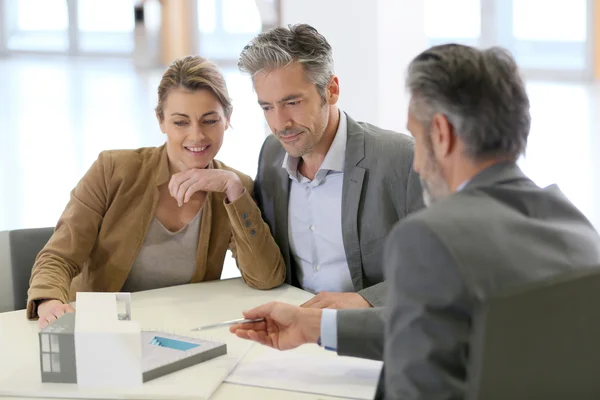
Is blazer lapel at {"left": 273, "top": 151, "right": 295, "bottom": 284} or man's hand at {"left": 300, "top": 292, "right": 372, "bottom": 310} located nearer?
man's hand at {"left": 300, "top": 292, "right": 372, "bottom": 310}

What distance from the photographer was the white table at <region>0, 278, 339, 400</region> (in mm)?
1995

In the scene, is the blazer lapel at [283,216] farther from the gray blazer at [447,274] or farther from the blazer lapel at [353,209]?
the gray blazer at [447,274]

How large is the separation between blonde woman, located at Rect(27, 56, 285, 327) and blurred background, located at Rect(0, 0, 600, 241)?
1023 mm

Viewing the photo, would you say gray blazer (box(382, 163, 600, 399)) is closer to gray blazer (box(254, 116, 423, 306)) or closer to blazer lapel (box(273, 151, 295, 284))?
gray blazer (box(254, 116, 423, 306))

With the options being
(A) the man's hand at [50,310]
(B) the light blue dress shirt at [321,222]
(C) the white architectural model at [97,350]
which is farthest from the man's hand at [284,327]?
(B) the light blue dress shirt at [321,222]

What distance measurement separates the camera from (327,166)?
9.37 ft

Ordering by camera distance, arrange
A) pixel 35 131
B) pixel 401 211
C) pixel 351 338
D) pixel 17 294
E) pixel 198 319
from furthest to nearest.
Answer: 1. pixel 35 131
2. pixel 17 294
3. pixel 401 211
4. pixel 198 319
5. pixel 351 338

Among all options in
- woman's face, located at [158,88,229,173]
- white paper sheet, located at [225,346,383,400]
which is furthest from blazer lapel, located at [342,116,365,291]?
white paper sheet, located at [225,346,383,400]

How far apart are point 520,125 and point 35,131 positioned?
8.84 m

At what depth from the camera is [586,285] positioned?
1.38m

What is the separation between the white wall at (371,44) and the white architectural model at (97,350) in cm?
276

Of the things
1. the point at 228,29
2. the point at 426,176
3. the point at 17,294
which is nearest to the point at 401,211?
the point at 426,176

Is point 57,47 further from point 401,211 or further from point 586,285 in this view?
point 586,285

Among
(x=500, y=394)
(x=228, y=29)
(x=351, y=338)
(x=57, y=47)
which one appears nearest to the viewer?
(x=500, y=394)
